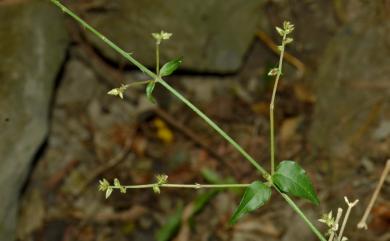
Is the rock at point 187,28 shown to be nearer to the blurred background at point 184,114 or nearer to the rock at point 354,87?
the blurred background at point 184,114

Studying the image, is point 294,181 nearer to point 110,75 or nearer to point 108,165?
point 108,165

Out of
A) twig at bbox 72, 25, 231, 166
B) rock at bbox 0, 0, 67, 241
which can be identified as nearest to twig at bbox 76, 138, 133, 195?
twig at bbox 72, 25, 231, 166

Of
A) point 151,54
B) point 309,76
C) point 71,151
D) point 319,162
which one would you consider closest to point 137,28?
point 151,54

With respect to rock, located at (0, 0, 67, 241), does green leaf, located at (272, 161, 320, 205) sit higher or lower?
higher

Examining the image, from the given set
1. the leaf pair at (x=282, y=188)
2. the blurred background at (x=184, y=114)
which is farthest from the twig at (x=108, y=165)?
the leaf pair at (x=282, y=188)

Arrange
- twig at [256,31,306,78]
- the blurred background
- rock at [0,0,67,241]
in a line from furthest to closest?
1. twig at [256,31,306,78]
2. the blurred background
3. rock at [0,0,67,241]

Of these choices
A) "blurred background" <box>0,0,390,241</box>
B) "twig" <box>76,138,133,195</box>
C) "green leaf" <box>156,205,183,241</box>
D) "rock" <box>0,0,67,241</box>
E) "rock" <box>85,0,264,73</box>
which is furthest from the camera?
"rock" <box>85,0,264,73</box>

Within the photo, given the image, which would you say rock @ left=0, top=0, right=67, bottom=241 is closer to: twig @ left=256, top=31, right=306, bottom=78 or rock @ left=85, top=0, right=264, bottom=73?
rock @ left=85, top=0, right=264, bottom=73
